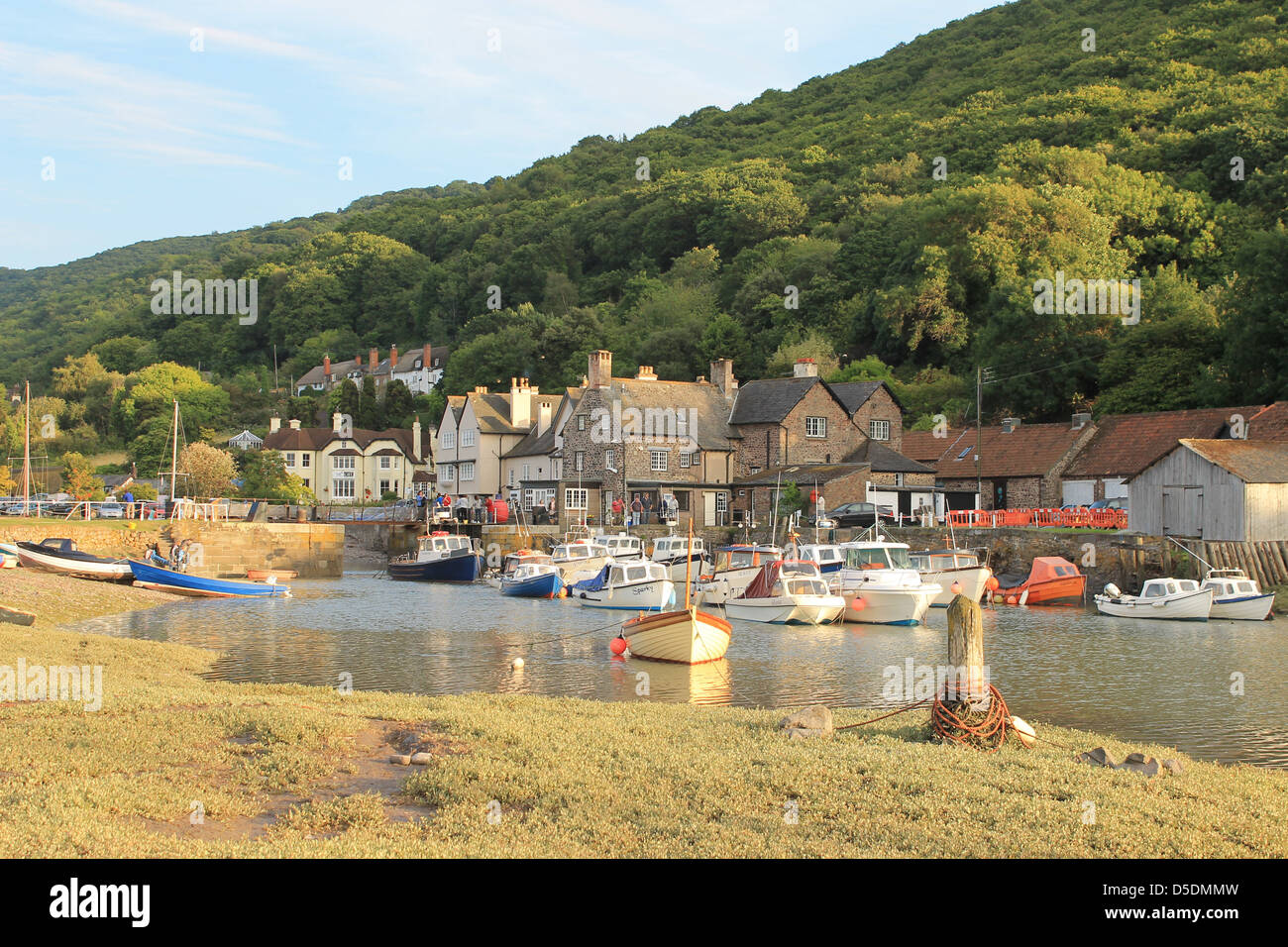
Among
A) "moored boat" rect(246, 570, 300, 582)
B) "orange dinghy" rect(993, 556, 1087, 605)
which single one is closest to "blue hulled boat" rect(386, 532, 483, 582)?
"moored boat" rect(246, 570, 300, 582)

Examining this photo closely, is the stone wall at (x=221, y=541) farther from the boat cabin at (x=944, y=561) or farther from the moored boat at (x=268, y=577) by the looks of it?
the boat cabin at (x=944, y=561)

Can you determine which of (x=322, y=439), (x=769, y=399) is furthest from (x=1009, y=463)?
(x=322, y=439)

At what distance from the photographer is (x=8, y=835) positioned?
892 centimetres

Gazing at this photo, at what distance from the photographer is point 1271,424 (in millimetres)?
52906

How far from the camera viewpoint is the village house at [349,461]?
11319 cm

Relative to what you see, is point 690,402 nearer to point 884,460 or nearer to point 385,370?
point 884,460

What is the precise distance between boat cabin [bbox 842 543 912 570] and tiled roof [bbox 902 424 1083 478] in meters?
21.9

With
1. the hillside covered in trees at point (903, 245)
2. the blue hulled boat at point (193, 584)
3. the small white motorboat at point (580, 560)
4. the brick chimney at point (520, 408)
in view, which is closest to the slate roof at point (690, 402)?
the brick chimney at point (520, 408)

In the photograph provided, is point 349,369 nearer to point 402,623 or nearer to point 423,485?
point 423,485

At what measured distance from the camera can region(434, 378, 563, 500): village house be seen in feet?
277

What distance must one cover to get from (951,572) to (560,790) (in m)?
35.7

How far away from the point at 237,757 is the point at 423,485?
9079cm

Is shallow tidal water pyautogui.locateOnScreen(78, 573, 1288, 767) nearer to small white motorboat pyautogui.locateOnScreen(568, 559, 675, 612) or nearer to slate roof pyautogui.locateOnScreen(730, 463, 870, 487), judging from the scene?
small white motorboat pyautogui.locateOnScreen(568, 559, 675, 612)
